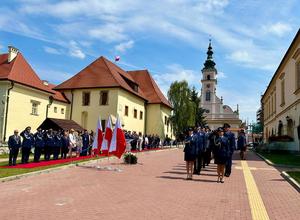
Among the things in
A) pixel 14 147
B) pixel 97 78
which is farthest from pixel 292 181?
pixel 97 78

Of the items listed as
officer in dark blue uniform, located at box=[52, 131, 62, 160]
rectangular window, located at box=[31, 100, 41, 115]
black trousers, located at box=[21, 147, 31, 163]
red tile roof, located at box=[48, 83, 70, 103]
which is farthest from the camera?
red tile roof, located at box=[48, 83, 70, 103]

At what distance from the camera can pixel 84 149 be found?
76.7 feet

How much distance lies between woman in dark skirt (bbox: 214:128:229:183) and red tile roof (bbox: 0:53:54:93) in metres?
22.9

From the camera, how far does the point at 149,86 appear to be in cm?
5109

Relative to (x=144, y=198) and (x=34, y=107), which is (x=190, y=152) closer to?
(x=144, y=198)

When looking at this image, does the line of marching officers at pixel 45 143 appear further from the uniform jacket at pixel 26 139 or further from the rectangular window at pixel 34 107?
the rectangular window at pixel 34 107

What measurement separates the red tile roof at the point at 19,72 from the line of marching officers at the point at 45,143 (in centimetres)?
1129

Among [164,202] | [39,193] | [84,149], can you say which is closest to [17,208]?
[39,193]

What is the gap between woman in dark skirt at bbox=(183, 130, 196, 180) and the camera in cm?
1259

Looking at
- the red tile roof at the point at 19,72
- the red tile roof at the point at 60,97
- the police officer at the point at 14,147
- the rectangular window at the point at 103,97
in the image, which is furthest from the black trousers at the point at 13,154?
Result: the rectangular window at the point at 103,97

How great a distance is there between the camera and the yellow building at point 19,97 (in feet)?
99.0

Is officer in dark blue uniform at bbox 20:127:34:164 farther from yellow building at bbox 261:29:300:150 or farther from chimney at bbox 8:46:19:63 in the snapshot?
chimney at bbox 8:46:19:63

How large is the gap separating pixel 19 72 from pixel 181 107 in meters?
26.2

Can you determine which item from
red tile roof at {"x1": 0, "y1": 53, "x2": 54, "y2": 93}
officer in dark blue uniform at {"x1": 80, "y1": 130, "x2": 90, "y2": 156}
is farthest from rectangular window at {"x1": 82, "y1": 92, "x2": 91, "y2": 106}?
officer in dark blue uniform at {"x1": 80, "y1": 130, "x2": 90, "y2": 156}
